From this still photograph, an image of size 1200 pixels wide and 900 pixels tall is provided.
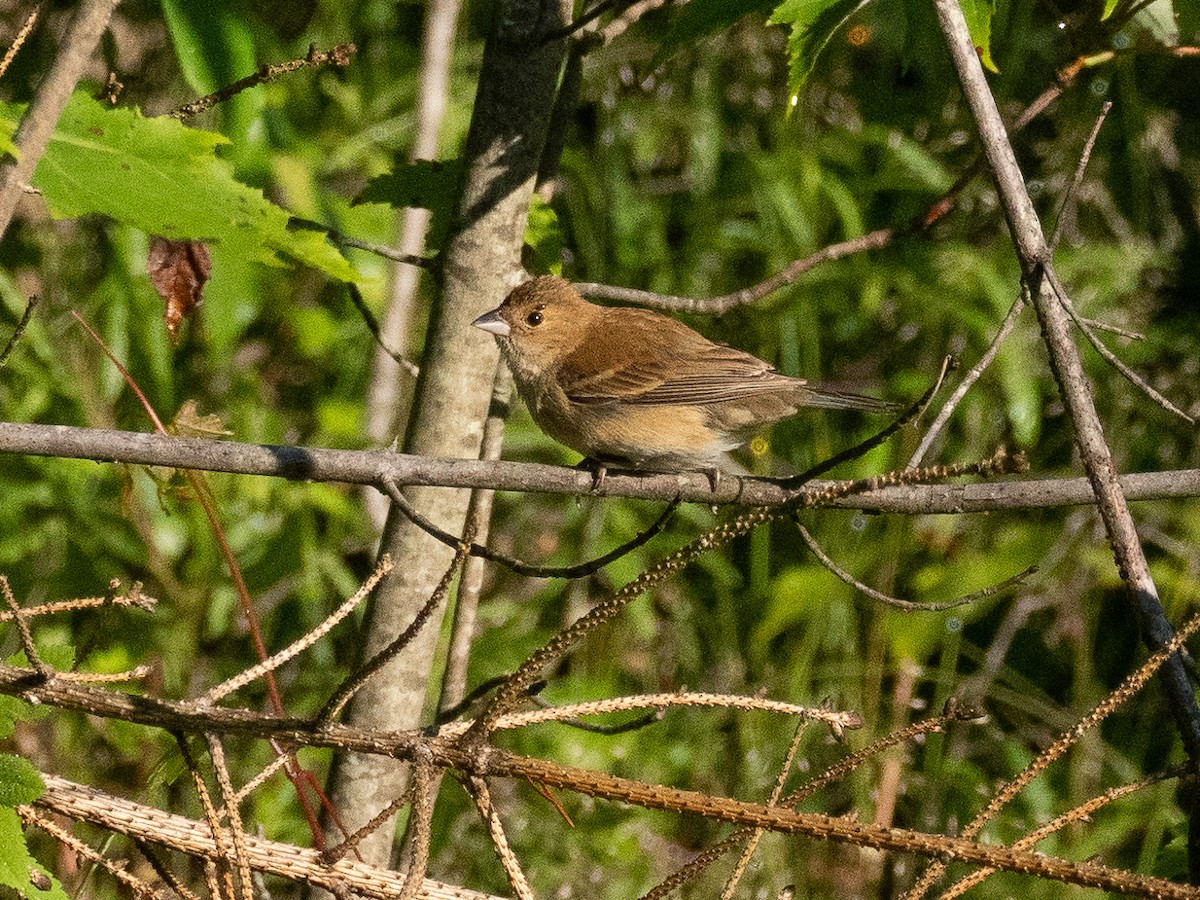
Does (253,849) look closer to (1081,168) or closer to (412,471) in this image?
(412,471)

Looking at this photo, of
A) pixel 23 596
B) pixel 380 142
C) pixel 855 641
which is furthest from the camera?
pixel 380 142

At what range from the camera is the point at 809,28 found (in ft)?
7.04

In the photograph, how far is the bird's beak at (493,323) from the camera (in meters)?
2.77

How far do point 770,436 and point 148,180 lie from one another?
338cm

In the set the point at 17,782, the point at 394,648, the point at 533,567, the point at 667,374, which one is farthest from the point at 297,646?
the point at 667,374

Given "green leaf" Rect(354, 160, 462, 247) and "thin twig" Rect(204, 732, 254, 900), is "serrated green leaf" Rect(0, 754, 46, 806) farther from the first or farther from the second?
"green leaf" Rect(354, 160, 462, 247)

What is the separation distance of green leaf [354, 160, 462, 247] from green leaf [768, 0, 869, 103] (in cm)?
106

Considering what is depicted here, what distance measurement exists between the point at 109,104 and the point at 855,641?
10.9 feet

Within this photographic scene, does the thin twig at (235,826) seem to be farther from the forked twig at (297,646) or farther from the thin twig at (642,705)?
the thin twig at (642,705)

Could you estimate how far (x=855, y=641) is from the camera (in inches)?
192

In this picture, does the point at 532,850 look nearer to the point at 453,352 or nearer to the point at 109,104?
the point at 453,352

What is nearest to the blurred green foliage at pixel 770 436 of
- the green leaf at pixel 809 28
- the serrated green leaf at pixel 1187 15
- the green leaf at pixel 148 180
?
the serrated green leaf at pixel 1187 15

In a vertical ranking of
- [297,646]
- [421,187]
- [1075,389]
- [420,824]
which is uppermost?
[421,187]

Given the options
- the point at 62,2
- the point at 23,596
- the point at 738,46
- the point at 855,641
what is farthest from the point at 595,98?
the point at 23,596
